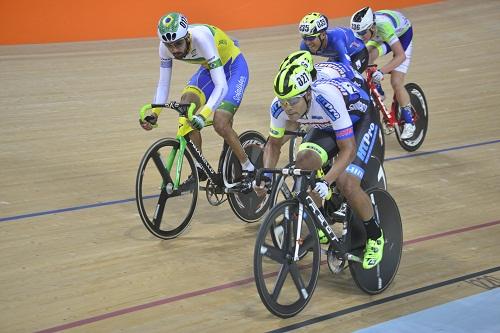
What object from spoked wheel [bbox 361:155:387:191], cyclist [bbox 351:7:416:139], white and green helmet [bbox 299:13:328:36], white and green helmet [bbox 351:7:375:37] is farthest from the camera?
cyclist [bbox 351:7:416:139]

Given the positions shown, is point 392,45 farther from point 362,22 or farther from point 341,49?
point 341,49

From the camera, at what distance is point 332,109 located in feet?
12.5

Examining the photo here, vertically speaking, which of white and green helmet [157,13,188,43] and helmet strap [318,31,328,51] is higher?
white and green helmet [157,13,188,43]

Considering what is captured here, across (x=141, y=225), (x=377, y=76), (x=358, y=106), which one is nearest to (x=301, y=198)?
(x=358, y=106)

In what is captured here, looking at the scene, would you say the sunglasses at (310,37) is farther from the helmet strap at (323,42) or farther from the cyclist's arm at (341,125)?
the cyclist's arm at (341,125)

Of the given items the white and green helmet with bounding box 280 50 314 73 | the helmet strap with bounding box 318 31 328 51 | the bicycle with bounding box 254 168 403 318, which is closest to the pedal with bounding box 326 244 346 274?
the bicycle with bounding box 254 168 403 318

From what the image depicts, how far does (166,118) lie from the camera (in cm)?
788

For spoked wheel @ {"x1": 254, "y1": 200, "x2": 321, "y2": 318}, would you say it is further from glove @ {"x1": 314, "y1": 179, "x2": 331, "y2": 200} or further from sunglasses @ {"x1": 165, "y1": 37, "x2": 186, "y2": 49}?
sunglasses @ {"x1": 165, "y1": 37, "x2": 186, "y2": 49}

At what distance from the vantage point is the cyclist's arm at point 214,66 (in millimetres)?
4816

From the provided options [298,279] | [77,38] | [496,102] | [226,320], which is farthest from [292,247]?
[77,38]

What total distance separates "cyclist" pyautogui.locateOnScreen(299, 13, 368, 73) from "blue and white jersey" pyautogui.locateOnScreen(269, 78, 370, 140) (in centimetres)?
165

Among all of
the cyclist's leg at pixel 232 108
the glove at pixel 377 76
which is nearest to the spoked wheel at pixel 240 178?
the cyclist's leg at pixel 232 108

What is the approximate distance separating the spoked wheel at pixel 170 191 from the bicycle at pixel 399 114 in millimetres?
2161

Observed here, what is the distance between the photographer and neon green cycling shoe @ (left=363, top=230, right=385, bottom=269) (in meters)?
3.93
